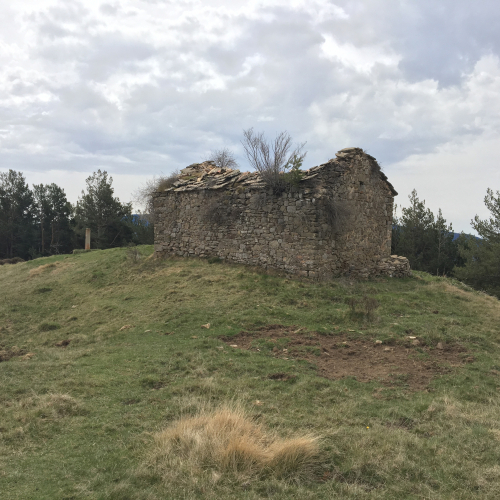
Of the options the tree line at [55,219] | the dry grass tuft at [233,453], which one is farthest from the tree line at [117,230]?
the dry grass tuft at [233,453]

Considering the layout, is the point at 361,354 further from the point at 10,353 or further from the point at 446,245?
the point at 446,245

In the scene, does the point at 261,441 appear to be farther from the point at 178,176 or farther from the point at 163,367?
the point at 178,176

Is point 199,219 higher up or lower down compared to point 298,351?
higher up

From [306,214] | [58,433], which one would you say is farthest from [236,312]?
[58,433]

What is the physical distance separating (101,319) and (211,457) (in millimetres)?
7943

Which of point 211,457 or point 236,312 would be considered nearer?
point 211,457

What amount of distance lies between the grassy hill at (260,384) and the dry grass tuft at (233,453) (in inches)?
1.7

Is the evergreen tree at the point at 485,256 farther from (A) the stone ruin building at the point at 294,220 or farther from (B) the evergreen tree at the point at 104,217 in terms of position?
(B) the evergreen tree at the point at 104,217

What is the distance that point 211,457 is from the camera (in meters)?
3.80

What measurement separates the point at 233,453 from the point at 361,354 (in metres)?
4.44

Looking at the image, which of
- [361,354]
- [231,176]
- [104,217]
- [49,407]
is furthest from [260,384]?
[104,217]

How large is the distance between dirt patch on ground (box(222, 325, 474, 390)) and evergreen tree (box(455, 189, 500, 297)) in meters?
17.3

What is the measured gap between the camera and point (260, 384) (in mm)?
6031

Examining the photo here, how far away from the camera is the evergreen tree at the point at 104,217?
37688 mm
